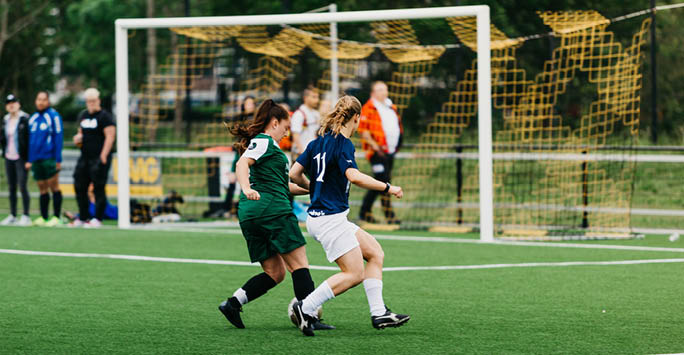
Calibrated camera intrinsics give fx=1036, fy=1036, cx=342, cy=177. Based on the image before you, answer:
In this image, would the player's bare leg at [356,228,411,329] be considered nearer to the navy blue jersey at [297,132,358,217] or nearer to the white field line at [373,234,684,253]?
the navy blue jersey at [297,132,358,217]

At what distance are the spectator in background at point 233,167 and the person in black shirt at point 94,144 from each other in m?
1.84

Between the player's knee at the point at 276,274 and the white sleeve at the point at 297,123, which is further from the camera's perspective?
the white sleeve at the point at 297,123

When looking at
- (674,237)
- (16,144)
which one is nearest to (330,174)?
(674,237)

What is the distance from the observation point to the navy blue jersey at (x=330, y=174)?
7098mm

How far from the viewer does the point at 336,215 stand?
7.11 m

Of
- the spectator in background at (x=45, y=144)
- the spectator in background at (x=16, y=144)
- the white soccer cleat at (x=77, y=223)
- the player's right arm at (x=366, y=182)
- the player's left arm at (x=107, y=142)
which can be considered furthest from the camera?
the white soccer cleat at (x=77, y=223)

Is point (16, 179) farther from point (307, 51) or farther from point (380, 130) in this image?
point (380, 130)

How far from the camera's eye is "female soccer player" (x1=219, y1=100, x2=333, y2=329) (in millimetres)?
7281

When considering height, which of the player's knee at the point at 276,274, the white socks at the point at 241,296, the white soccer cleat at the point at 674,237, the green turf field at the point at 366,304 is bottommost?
the green turf field at the point at 366,304

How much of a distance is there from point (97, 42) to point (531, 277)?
38925mm

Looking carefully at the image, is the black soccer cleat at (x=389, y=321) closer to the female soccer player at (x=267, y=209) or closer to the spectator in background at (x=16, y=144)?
the female soccer player at (x=267, y=209)

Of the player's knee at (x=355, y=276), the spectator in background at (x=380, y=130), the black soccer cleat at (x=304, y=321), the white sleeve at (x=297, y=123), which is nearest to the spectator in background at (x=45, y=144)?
the white sleeve at (x=297, y=123)

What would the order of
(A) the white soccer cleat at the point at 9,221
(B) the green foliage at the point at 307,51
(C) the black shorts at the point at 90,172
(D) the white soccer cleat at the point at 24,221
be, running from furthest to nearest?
(B) the green foliage at the point at 307,51
(A) the white soccer cleat at the point at 9,221
(D) the white soccer cleat at the point at 24,221
(C) the black shorts at the point at 90,172

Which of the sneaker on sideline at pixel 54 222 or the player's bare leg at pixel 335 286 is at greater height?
the player's bare leg at pixel 335 286
